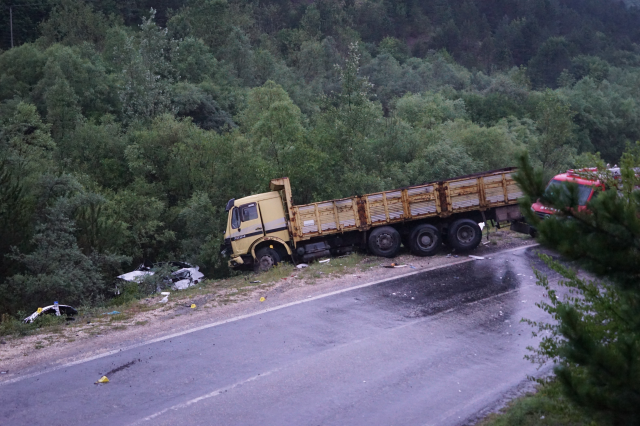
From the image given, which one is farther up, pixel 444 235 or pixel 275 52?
pixel 275 52

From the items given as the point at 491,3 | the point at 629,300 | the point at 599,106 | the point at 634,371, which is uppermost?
the point at 491,3

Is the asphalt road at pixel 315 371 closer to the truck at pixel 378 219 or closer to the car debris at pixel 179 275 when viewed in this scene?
the truck at pixel 378 219

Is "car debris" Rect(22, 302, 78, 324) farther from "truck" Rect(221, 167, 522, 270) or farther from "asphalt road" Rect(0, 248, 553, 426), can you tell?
"truck" Rect(221, 167, 522, 270)

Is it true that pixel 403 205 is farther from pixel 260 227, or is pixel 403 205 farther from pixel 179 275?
pixel 179 275

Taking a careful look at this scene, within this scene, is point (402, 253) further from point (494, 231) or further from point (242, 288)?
point (242, 288)

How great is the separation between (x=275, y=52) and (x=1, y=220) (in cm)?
5609

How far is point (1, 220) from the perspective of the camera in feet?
53.7

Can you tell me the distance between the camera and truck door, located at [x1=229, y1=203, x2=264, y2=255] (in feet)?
56.5

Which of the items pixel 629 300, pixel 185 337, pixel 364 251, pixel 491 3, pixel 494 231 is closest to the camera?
pixel 629 300

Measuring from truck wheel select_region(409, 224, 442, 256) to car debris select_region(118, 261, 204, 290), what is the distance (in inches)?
268

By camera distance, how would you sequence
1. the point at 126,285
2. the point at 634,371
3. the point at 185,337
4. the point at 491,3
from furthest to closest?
1. the point at 491,3
2. the point at 126,285
3. the point at 185,337
4. the point at 634,371

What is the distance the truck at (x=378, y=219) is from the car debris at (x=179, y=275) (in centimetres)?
215

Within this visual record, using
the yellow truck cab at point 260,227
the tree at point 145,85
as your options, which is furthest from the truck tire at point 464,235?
the tree at point 145,85

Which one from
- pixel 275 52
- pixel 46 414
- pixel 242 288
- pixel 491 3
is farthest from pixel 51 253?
pixel 491 3
